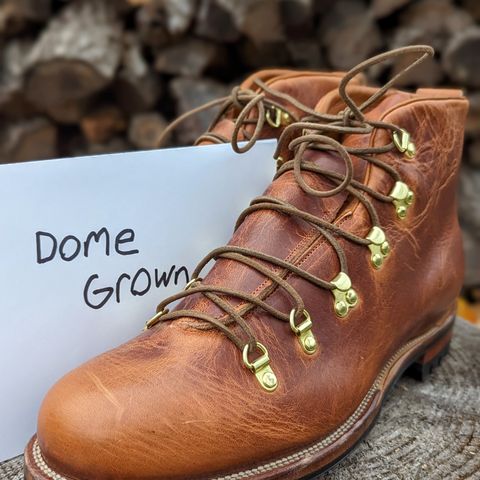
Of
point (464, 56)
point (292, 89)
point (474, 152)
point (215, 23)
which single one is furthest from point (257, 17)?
point (474, 152)

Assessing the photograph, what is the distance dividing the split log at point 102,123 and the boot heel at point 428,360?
117 cm

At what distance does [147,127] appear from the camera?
1.69m

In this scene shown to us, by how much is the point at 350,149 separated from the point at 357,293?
0.51 feet

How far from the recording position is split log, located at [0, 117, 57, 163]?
1646 mm

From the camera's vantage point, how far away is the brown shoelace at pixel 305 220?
574 millimetres

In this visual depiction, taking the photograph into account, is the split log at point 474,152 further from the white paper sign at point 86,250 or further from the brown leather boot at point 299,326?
the white paper sign at point 86,250

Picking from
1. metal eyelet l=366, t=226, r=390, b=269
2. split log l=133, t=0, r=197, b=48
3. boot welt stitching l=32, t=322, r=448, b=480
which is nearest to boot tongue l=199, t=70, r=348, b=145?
metal eyelet l=366, t=226, r=390, b=269

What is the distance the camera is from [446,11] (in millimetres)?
1516

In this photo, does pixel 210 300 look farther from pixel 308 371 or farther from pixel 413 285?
pixel 413 285

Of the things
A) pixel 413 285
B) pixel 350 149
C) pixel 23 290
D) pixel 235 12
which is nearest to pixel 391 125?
pixel 350 149

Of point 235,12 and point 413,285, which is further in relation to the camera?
point 235,12

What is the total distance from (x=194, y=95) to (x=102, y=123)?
29 cm

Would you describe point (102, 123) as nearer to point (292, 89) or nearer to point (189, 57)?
point (189, 57)

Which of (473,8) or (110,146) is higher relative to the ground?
(473,8)
